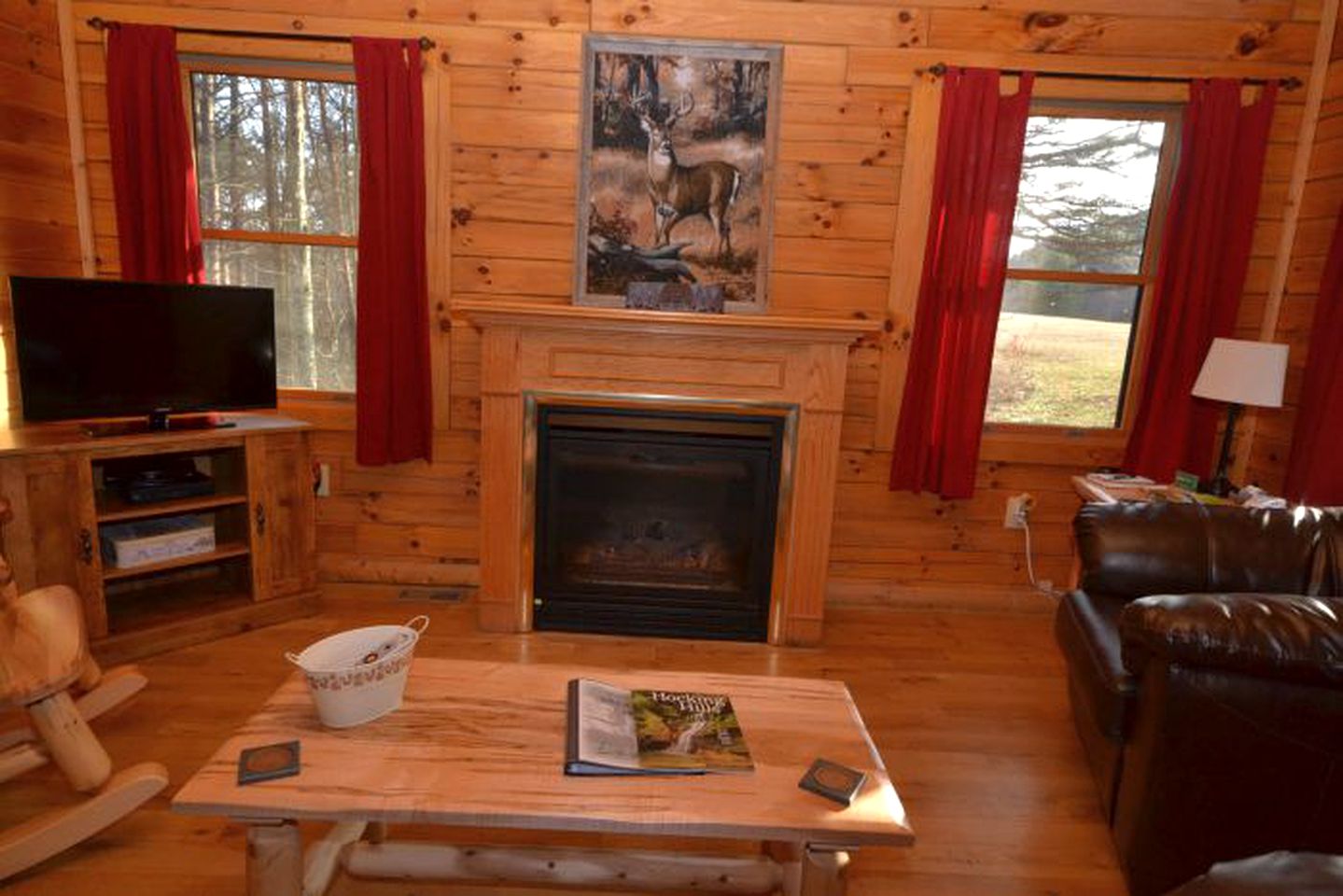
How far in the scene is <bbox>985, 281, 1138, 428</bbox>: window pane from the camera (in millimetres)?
2947

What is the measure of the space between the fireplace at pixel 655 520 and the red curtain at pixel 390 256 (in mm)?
597

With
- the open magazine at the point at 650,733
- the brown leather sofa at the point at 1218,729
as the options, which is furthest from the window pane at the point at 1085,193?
the open magazine at the point at 650,733

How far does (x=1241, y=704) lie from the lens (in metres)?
1.38

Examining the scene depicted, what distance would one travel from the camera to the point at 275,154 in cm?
283

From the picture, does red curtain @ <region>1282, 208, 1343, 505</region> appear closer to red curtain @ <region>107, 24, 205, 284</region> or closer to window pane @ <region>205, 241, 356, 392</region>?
window pane @ <region>205, 241, 356, 392</region>

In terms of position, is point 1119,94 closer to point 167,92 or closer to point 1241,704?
point 1241,704

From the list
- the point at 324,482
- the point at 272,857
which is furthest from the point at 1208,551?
the point at 324,482

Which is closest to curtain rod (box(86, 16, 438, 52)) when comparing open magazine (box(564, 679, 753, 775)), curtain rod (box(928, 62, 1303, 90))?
curtain rod (box(928, 62, 1303, 90))

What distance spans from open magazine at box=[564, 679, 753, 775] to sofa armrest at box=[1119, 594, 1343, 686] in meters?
0.83

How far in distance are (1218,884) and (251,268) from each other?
3.29m

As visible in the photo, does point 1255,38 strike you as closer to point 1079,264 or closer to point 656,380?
point 1079,264

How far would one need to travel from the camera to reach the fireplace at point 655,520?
2.62m

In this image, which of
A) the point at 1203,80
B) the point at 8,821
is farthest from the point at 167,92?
the point at 1203,80

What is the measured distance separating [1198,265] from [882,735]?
205 centimetres
